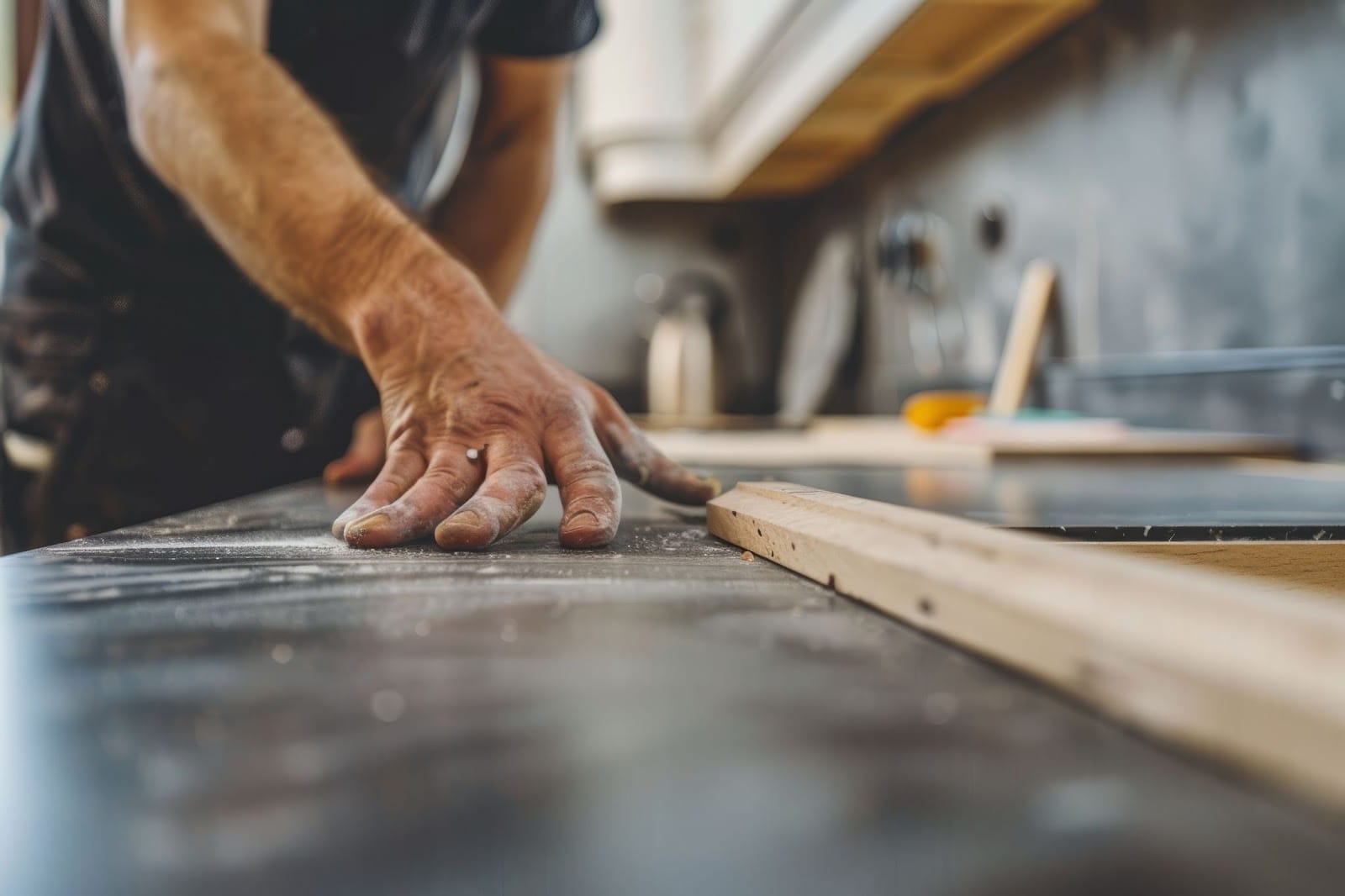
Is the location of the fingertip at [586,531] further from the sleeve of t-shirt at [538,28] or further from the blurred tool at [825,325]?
the blurred tool at [825,325]

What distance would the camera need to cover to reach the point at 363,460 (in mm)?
1088

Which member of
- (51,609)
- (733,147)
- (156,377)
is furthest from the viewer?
(733,147)

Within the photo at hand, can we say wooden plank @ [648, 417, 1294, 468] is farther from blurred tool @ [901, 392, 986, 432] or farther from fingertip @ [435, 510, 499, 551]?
fingertip @ [435, 510, 499, 551]

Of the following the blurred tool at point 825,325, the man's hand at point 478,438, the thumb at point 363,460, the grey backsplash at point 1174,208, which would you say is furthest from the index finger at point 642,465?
the blurred tool at point 825,325

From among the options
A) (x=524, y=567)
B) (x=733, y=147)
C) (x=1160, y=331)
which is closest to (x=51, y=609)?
(x=524, y=567)

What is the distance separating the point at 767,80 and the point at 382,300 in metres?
1.90

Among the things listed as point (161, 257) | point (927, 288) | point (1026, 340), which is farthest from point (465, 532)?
point (927, 288)

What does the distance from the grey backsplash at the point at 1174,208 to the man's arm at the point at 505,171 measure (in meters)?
0.80

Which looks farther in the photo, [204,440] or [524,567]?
[204,440]

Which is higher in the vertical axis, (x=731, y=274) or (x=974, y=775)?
(x=731, y=274)

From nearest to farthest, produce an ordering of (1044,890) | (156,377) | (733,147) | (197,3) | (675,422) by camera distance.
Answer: (1044,890), (197,3), (156,377), (675,422), (733,147)

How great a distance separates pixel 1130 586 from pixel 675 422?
180 cm

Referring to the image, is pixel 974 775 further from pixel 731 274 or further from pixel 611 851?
pixel 731 274

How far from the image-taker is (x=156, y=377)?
1.30m
